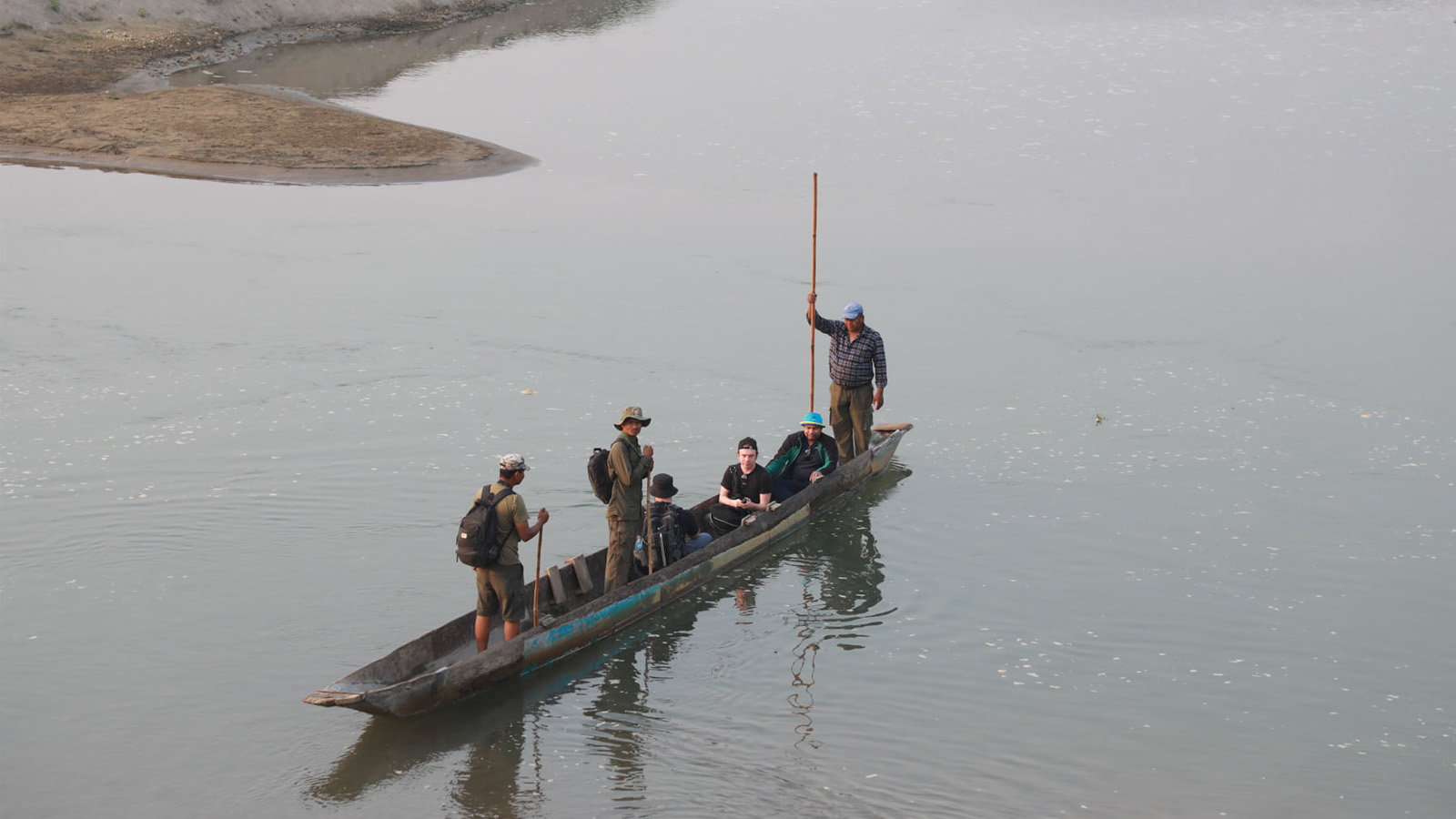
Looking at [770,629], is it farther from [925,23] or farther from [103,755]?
[925,23]

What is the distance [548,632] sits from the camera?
35.4 feet

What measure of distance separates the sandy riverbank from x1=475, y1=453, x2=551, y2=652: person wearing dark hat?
2210cm

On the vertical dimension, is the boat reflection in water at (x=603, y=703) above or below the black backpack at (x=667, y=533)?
below

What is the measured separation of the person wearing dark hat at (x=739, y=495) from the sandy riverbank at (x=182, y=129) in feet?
64.6

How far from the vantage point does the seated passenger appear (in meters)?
14.5

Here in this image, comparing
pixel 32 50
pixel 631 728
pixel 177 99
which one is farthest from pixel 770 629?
pixel 32 50

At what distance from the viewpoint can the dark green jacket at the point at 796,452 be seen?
14.5m

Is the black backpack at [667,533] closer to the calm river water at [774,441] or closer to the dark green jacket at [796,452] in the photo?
the calm river water at [774,441]

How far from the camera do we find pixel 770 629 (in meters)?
12.0

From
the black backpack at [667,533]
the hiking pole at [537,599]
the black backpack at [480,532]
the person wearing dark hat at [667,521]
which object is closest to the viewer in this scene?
the black backpack at [480,532]

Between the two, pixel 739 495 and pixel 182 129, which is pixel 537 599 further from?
pixel 182 129

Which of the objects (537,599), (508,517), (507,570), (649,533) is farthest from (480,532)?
(649,533)

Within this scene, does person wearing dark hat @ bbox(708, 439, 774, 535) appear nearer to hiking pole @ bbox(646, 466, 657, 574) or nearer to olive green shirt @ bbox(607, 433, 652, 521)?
hiking pole @ bbox(646, 466, 657, 574)

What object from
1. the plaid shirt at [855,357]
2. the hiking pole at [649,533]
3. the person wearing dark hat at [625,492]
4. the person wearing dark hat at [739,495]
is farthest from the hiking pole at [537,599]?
the plaid shirt at [855,357]
